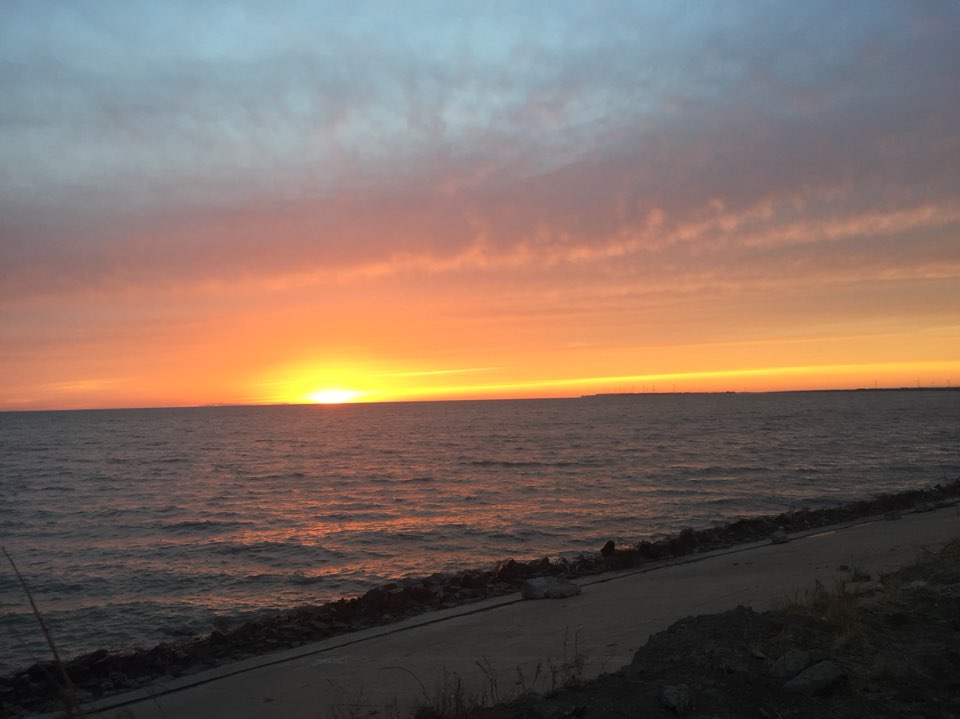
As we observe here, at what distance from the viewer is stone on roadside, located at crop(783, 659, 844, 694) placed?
563cm

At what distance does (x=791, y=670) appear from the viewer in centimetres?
593

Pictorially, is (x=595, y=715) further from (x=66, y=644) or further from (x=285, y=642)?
(x=66, y=644)

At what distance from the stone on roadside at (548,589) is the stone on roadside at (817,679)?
7513 mm

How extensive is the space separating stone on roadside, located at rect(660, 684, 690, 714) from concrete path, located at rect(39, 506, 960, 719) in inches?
48.3

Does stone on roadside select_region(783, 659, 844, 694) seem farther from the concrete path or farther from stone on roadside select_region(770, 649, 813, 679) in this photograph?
the concrete path

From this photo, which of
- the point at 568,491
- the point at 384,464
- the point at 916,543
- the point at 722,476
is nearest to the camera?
the point at 916,543

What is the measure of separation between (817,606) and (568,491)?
23960 mm

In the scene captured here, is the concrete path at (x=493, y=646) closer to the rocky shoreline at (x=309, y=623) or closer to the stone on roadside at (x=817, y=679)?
the rocky shoreline at (x=309, y=623)

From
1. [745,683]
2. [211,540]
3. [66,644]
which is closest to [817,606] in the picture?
[745,683]

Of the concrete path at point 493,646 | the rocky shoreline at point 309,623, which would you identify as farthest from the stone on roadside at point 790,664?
the rocky shoreline at point 309,623

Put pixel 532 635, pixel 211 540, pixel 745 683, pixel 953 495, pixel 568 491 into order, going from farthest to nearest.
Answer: pixel 568 491 < pixel 953 495 < pixel 211 540 < pixel 532 635 < pixel 745 683

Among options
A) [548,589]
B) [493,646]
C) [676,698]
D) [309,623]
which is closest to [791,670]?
[676,698]

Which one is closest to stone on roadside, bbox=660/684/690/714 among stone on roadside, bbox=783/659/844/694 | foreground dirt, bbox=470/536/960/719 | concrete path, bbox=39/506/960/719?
foreground dirt, bbox=470/536/960/719

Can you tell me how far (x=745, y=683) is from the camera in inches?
233
